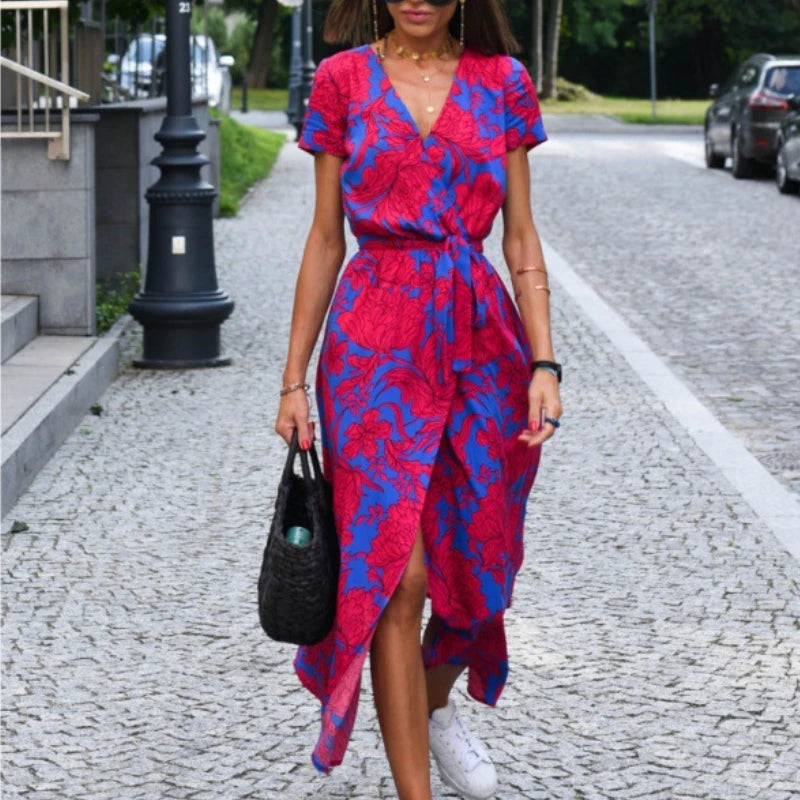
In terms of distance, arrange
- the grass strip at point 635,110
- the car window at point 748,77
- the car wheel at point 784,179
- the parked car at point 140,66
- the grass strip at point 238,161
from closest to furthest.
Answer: the parked car at point 140,66 < the grass strip at point 238,161 < the car wheel at point 784,179 < the car window at point 748,77 < the grass strip at point 635,110

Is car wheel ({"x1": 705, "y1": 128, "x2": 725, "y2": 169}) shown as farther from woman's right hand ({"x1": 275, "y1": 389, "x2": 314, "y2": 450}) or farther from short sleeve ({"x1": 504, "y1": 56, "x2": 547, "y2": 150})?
woman's right hand ({"x1": 275, "y1": 389, "x2": 314, "y2": 450})

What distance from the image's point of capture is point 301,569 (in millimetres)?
3668

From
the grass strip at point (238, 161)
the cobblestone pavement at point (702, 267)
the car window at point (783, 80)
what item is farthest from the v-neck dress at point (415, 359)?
the car window at point (783, 80)

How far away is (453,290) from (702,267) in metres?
11.6

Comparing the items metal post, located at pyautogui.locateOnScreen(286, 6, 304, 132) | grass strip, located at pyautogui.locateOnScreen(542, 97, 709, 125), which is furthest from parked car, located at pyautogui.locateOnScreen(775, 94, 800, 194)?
grass strip, located at pyautogui.locateOnScreen(542, 97, 709, 125)

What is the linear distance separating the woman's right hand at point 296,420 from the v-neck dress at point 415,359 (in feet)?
0.22

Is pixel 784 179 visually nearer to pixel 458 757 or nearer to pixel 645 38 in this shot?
pixel 458 757

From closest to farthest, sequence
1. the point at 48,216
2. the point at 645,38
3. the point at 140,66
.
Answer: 1. the point at 48,216
2. the point at 140,66
3. the point at 645,38

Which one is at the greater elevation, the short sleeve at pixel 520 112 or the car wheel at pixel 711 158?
the short sleeve at pixel 520 112

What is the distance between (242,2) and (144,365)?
6802cm

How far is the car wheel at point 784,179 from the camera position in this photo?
74.6ft

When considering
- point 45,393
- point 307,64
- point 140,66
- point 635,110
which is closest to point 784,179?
point 140,66

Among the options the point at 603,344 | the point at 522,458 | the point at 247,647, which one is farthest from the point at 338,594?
the point at 603,344

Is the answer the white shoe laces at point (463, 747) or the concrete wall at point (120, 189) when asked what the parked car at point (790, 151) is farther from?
the white shoe laces at point (463, 747)
